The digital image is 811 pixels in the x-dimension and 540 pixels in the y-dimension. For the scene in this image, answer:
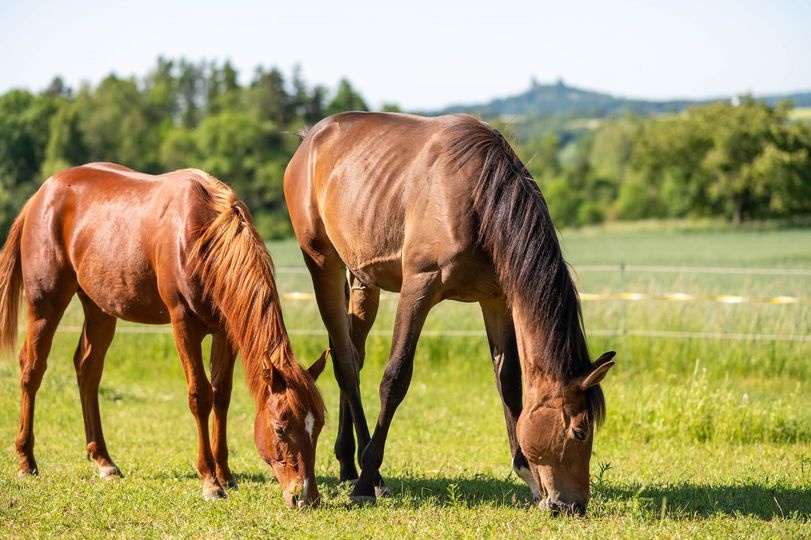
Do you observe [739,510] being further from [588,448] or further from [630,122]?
[630,122]

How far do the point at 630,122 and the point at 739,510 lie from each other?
429 feet

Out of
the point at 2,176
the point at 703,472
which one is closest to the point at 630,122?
the point at 2,176

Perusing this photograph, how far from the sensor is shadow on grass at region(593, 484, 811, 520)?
16.0ft

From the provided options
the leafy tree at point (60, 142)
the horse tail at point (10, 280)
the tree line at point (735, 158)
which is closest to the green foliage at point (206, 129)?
the leafy tree at point (60, 142)

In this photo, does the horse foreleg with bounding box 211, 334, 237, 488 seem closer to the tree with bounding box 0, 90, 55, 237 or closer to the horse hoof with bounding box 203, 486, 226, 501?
the horse hoof with bounding box 203, 486, 226, 501

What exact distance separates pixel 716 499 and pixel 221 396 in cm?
315

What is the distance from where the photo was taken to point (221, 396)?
5.59 m

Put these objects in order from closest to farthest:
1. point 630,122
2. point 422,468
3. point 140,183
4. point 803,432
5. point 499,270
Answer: point 499,270
point 140,183
point 422,468
point 803,432
point 630,122

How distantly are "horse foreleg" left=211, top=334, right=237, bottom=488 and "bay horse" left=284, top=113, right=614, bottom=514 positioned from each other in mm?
754

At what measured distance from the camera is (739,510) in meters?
4.95

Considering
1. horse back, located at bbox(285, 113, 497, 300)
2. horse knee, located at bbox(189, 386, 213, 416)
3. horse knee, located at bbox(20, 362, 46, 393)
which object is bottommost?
horse knee, located at bbox(20, 362, 46, 393)

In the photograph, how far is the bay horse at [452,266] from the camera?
4590mm

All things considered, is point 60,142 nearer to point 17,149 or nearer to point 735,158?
point 17,149

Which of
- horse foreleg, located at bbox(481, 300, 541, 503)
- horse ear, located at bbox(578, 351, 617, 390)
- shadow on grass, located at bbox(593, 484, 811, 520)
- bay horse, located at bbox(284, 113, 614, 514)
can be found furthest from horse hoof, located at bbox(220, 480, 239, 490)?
horse ear, located at bbox(578, 351, 617, 390)
